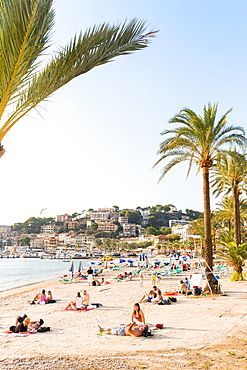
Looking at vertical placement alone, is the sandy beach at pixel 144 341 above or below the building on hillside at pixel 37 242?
below

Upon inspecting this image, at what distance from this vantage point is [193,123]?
1712 cm

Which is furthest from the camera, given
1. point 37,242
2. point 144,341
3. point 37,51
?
point 37,242

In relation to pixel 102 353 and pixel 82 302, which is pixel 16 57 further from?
pixel 82 302

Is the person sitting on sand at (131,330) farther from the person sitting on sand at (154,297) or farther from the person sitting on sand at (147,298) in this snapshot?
the person sitting on sand at (147,298)

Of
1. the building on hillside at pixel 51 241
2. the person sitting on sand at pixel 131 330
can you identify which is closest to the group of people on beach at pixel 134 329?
the person sitting on sand at pixel 131 330

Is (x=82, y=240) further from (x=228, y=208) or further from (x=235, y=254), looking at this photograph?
(x=235, y=254)

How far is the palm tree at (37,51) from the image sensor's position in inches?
178

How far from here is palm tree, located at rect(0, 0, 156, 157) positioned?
4.53 meters

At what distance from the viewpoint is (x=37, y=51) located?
16.6 feet

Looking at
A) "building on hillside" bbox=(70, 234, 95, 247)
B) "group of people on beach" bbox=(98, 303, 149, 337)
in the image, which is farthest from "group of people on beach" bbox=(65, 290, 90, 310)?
"building on hillside" bbox=(70, 234, 95, 247)

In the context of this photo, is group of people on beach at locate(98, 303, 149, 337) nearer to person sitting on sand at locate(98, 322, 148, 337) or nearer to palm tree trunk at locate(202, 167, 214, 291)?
person sitting on sand at locate(98, 322, 148, 337)

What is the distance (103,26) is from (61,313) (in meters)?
12.8

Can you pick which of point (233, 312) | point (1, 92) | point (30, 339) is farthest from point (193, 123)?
point (1, 92)

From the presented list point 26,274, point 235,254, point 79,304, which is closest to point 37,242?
point 26,274
